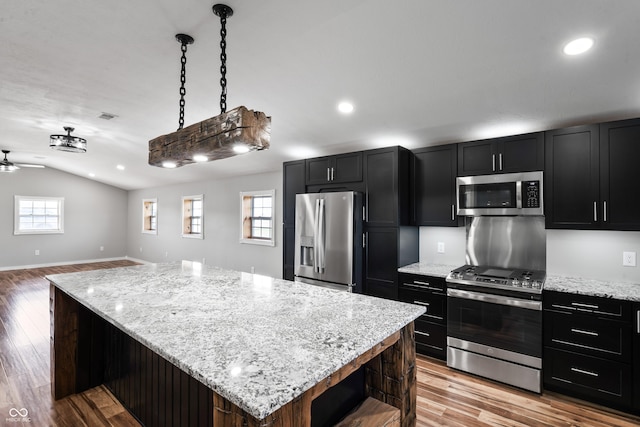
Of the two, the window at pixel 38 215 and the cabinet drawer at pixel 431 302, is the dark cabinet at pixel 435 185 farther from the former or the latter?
the window at pixel 38 215

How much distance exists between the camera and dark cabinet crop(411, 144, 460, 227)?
345 cm

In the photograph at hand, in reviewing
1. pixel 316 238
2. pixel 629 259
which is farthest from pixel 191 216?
pixel 629 259

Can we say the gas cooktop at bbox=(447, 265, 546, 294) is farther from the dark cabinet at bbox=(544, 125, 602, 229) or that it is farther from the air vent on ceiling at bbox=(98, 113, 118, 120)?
the air vent on ceiling at bbox=(98, 113, 118, 120)

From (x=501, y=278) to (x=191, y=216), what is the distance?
7.16m

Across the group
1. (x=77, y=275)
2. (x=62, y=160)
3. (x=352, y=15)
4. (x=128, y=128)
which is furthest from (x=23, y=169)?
(x=352, y=15)

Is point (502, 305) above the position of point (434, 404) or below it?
above

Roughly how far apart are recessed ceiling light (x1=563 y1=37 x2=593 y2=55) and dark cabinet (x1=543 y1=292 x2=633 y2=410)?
5.89 feet

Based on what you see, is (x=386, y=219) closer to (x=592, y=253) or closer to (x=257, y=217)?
(x=592, y=253)

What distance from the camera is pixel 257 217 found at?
6539 millimetres

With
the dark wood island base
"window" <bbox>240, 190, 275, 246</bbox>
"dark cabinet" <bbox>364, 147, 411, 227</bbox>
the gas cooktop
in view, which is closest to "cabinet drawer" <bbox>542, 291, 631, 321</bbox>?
the gas cooktop

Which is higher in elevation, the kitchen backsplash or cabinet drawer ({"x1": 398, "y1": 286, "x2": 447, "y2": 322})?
the kitchen backsplash

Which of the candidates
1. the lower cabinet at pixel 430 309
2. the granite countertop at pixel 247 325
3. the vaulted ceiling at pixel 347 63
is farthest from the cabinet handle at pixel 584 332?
the vaulted ceiling at pixel 347 63

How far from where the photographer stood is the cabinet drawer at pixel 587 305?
2.40m

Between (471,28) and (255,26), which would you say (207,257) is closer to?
(255,26)
